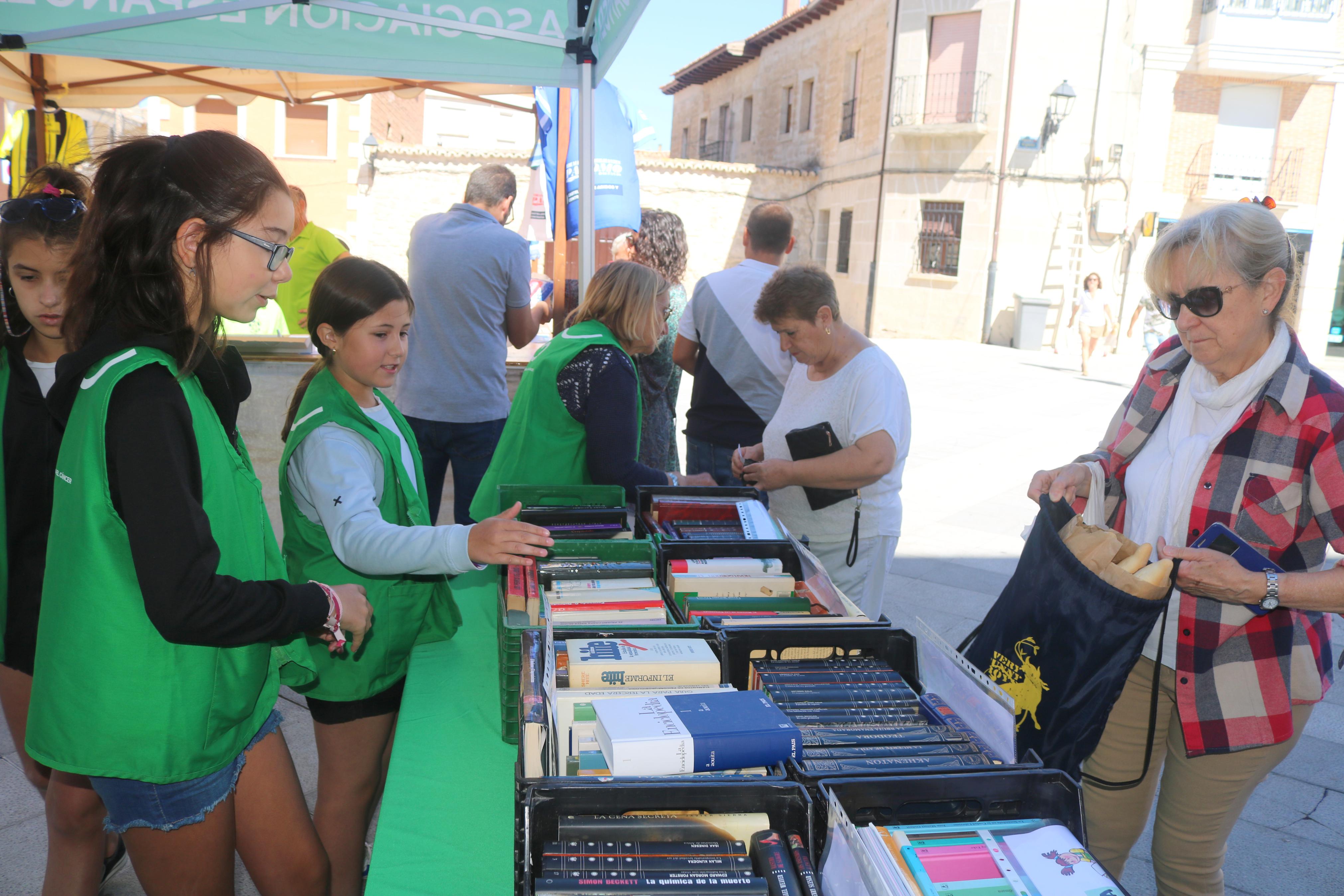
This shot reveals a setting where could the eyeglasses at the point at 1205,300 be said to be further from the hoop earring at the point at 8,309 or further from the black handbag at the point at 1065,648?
the hoop earring at the point at 8,309

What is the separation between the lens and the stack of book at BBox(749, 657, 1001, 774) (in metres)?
1.27

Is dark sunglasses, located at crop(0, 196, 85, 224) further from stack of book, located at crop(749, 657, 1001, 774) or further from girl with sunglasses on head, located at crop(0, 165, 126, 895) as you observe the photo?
stack of book, located at crop(749, 657, 1001, 774)

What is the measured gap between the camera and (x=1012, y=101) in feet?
65.4

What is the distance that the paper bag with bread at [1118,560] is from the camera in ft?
5.04

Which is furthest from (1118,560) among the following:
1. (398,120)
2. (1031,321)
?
(398,120)

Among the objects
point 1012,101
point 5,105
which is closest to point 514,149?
point 1012,101

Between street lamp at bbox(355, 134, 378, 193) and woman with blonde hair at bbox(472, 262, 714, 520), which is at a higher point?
street lamp at bbox(355, 134, 378, 193)

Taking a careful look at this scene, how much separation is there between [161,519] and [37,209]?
1.18 metres

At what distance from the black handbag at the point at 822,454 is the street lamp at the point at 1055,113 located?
19.9 metres

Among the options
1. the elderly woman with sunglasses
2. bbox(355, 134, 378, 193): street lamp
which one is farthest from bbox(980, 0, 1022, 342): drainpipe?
the elderly woman with sunglasses

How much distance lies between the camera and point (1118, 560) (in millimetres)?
1684

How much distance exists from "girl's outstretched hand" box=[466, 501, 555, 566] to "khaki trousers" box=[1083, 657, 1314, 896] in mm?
1213

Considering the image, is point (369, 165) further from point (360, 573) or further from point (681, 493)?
point (360, 573)

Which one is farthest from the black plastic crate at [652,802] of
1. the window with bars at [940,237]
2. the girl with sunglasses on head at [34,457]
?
the window with bars at [940,237]
